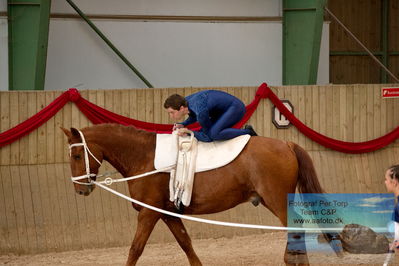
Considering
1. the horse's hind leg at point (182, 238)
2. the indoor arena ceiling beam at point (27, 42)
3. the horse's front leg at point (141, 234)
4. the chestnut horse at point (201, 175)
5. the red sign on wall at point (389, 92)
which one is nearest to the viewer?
the horse's front leg at point (141, 234)

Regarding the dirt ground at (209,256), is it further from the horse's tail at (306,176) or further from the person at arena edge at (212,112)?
the person at arena edge at (212,112)

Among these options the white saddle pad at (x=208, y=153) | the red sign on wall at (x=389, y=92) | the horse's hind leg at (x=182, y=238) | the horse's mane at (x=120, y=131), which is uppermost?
the red sign on wall at (x=389, y=92)

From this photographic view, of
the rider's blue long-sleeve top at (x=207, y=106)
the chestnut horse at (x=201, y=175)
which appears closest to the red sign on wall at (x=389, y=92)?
the chestnut horse at (x=201, y=175)

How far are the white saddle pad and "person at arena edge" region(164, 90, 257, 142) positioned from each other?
0.22 ft

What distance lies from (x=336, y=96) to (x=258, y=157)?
3450 millimetres

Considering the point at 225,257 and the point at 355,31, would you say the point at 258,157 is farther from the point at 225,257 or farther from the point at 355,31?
the point at 355,31

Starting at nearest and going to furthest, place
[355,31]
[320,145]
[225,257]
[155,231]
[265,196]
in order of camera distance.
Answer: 1. [265,196]
2. [225,257]
3. [155,231]
4. [320,145]
5. [355,31]

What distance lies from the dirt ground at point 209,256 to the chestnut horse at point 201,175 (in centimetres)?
141

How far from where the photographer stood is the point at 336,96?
31.9 feet

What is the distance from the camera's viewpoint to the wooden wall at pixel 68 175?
8.41 meters

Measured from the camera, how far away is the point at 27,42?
30.6 ft

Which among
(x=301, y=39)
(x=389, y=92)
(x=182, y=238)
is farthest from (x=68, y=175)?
(x=389, y=92)

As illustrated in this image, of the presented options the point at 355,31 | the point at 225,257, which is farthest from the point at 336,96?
the point at 355,31

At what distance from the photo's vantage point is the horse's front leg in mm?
6402
